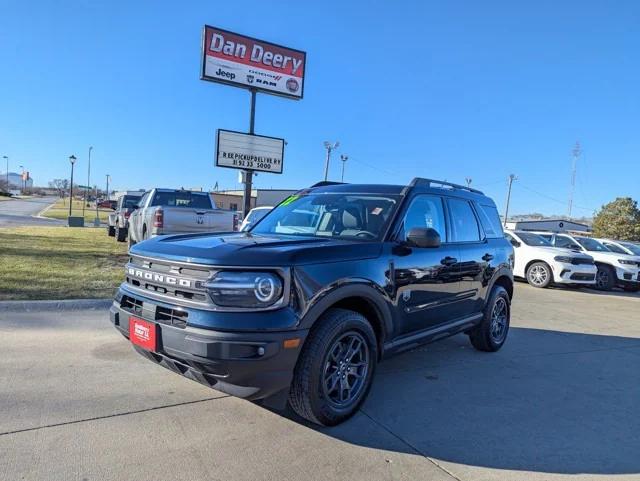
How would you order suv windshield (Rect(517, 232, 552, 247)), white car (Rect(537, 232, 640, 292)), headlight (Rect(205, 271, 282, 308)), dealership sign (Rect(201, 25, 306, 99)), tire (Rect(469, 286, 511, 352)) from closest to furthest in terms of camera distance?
headlight (Rect(205, 271, 282, 308)) → tire (Rect(469, 286, 511, 352)) → white car (Rect(537, 232, 640, 292)) → suv windshield (Rect(517, 232, 552, 247)) → dealership sign (Rect(201, 25, 306, 99))

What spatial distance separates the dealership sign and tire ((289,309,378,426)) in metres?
14.3

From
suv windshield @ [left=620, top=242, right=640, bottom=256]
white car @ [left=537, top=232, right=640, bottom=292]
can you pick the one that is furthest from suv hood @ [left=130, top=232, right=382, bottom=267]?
suv windshield @ [left=620, top=242, right=640, bottom=256]

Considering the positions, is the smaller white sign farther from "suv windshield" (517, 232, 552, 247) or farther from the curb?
the curb

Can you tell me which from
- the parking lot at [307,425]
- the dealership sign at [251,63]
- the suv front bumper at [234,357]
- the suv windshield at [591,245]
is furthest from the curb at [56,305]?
the suv windshield at [591,245]

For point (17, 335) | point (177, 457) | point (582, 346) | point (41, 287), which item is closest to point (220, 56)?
point (41, 287)

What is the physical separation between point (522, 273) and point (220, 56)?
12125 mm

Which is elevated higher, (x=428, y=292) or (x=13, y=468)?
(x=428, y=292)

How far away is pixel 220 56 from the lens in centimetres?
1590

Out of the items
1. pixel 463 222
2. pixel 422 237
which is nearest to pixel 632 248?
pixel 463 222

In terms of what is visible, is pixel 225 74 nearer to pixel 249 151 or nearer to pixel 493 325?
pixel 249 151

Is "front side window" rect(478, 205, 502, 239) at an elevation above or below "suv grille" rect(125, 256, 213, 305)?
above

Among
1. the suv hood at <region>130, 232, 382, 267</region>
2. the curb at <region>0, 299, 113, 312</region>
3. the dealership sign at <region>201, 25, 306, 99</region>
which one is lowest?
the curb at <region>0, 299, 113, 312</region>

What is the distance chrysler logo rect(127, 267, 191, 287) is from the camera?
314 cm

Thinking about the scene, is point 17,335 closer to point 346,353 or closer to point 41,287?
point 41,287
